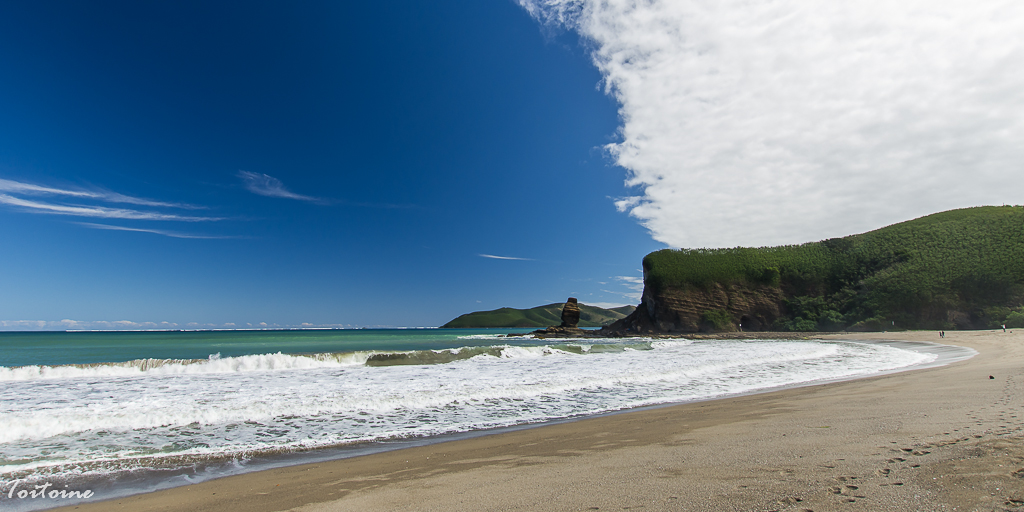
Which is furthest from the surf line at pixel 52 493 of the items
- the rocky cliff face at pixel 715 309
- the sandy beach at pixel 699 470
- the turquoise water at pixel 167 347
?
the rocky cliff face at pixel 715 309

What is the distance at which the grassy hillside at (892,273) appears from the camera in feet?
152

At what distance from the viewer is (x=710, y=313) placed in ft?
219

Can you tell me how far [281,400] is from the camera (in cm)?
990

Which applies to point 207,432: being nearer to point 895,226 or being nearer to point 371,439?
point 371,439

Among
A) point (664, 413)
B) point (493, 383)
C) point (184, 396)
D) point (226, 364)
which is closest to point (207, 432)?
point (184, 396)

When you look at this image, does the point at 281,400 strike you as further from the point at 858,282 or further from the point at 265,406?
the point at 858,282

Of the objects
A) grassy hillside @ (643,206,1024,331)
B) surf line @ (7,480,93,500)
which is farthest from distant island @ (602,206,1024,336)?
surf line @ (7,480,93,500)

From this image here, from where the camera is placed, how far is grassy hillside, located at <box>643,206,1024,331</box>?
152 feet

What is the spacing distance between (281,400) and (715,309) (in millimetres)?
71224

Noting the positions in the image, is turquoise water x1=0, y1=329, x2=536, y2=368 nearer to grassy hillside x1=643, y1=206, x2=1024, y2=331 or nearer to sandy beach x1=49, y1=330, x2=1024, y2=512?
sandy beach x1=49, y1=330, x2=1024, y2=512

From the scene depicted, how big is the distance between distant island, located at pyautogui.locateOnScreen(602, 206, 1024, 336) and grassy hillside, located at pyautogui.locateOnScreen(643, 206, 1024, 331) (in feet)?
0.43

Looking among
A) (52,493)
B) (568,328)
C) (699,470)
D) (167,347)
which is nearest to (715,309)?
(568,328)

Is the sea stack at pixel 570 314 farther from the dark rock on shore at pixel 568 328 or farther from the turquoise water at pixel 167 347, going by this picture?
the turquoise water at pixel 167 347

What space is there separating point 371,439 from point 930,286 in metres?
70.1
